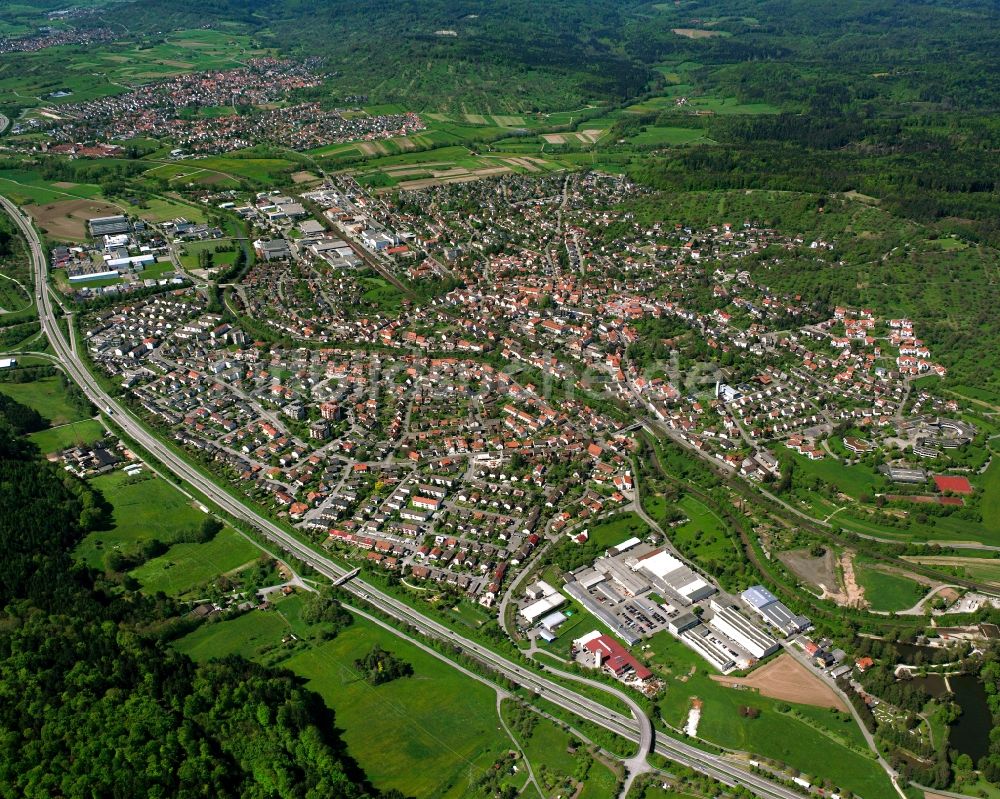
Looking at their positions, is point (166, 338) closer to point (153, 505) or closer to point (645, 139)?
point (153, 505)

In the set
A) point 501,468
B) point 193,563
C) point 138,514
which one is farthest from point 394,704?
point 138,514

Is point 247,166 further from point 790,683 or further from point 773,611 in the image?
point 790,683

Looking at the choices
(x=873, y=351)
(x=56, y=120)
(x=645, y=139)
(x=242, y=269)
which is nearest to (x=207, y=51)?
(x=56, y=120)

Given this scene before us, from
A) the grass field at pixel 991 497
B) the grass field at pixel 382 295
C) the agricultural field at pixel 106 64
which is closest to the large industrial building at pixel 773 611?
the grass field at pixel 991 497

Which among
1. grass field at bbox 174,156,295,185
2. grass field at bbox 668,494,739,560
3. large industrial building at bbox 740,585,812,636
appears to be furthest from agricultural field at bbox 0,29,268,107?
large industrial building at bbox 740,585,812,636

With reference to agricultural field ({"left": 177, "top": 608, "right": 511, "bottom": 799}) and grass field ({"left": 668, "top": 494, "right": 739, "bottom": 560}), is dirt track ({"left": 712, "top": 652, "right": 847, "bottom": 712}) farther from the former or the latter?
agricultural field ({"left": 177, "top": 608, "right": 511, "bottom": 799})

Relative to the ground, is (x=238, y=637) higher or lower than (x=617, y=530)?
lower
